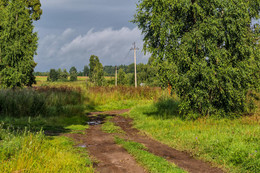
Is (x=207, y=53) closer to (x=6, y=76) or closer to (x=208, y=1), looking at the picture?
(x=208, y=1)

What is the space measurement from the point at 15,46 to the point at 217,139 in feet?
50.0

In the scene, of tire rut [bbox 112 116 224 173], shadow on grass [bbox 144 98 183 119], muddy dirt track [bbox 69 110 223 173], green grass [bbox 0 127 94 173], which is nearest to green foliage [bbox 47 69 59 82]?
shadow on grass [bbox 144 98 183 119]

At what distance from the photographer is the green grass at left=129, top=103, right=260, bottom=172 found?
19.5ft

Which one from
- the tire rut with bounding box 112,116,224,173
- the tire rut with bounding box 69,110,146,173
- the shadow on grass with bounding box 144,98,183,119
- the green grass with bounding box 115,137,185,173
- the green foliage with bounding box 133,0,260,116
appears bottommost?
the tire rut with bounding box 112,116,224,173

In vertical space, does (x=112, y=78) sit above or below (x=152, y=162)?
above

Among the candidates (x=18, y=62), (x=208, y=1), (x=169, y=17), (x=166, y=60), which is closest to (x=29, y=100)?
(x=18, y=62)

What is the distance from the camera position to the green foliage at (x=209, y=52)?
10102 millimetres

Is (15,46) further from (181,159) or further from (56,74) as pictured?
(56,74)

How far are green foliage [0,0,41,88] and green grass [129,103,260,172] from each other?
10708mm

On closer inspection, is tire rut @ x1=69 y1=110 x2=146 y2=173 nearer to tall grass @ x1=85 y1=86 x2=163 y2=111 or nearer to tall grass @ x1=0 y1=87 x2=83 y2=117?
tall grass @ x1=0 y1=87 x2=83 y2=117

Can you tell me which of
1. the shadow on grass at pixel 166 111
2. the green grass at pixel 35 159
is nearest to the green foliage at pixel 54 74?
the shadow on grass at pixel 166 111

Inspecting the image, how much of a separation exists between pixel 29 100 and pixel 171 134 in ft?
31.0

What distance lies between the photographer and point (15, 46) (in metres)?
16.2

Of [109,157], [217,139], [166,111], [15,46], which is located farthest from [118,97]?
[109,157]
